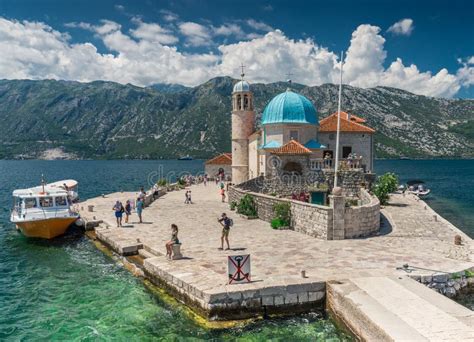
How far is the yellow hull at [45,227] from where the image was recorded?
2328cm

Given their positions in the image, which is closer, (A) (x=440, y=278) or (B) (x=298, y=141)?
(A) (x=440, y=278)

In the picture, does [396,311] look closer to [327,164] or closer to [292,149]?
[292,149]

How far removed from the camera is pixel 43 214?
23.6 metres

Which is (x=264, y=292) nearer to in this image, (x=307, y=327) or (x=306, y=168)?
(x=307, y=327)

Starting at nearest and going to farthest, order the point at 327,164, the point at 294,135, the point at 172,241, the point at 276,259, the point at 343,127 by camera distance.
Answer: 1. the point at 276,259
2. the point at 172,241
3. the point at 327,164
4. the point at 294,135
5. the point at 343,127

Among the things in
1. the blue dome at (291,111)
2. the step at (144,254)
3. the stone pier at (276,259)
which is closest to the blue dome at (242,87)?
the blue dome at (291,111)

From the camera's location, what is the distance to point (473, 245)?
17281mm

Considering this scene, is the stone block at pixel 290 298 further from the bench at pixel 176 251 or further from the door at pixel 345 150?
the door at pixel 345 150

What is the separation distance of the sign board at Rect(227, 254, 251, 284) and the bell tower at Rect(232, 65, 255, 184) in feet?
97.9

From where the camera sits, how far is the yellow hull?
76.4ft

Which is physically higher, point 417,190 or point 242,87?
point 242,87

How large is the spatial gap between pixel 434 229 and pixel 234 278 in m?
14.6

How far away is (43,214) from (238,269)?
16.7 meters

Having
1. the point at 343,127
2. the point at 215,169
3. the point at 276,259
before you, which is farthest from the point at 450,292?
the point at 215,169
